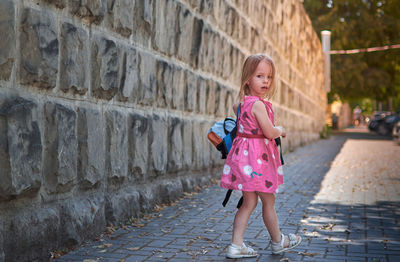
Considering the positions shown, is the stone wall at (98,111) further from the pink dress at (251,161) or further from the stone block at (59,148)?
the pink dress at (251,161)

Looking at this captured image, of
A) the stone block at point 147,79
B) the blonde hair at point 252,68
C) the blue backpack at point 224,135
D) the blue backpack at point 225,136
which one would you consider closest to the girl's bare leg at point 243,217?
the blue backpack at point 225,136

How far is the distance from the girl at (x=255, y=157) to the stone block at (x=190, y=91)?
8.37ft

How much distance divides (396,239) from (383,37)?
27.4 m

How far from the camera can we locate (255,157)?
376 centimetres

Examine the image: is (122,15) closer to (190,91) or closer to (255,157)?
(255,157)

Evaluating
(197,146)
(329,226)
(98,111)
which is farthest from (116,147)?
(197,146)

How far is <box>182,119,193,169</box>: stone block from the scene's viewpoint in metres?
6.45

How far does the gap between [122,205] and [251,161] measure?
4.69 ft

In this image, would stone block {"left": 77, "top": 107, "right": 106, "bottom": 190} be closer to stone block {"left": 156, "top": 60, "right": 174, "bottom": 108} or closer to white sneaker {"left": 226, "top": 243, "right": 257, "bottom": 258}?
white sneaker {"left": 226, "top": 243, "right": 257, "bottom": 258}

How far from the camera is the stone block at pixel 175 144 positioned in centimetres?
595

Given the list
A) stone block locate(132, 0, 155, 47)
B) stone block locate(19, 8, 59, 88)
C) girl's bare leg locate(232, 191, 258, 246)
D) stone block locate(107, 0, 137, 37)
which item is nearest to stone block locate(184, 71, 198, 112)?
stone block locate(132, 0, 155, 47)

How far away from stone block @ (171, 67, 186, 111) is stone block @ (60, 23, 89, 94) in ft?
6.53

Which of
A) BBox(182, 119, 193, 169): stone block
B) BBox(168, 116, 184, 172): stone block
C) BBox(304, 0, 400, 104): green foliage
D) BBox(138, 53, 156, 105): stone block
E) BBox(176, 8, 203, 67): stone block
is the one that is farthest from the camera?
BBox(304, 0, 400, 104): green foliage

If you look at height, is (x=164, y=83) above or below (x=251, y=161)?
above
